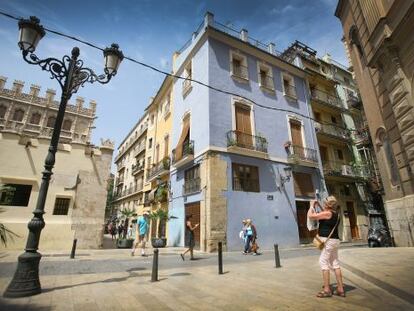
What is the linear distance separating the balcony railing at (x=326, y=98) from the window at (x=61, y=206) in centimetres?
1926

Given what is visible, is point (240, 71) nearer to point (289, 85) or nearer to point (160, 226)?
point (289, 85)

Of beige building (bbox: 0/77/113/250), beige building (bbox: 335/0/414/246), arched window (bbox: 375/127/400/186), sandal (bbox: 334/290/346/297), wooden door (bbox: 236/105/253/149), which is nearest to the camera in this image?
sandal (bbox: 334/290/346/297)

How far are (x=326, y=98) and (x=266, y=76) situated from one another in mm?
7287

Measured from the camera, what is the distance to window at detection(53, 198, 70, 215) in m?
12.3

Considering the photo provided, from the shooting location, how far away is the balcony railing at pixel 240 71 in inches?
628

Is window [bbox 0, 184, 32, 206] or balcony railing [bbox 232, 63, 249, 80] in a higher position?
balcony railing [bbox 232, 63, 249, 80]

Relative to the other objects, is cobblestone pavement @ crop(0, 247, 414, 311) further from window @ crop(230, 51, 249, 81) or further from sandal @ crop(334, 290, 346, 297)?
window @ crop(230, 51, 249, 81)

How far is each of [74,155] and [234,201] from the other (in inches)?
364

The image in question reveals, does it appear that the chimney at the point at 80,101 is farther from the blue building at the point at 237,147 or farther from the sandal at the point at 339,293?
the sandal at the point at 339,293

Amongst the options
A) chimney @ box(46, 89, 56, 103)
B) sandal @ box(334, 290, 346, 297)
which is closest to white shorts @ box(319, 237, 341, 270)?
sandal @ box(334, 290, 346, 297)

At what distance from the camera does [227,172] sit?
13.2 metres

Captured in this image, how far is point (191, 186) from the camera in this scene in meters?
14.4

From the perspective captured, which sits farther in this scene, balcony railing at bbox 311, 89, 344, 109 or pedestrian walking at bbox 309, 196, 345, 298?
balcony railing at bbox 311, 89, 344, 109

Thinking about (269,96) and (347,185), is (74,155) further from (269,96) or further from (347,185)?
(347,185)
